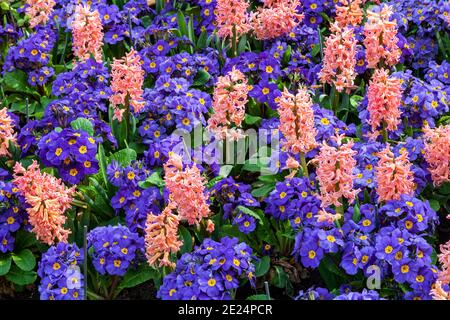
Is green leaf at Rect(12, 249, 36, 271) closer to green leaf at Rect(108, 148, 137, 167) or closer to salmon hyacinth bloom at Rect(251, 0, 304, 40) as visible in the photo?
green leaf at Rect(108, 148, 137, 167)

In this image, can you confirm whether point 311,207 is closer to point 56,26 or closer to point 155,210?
point 155,210

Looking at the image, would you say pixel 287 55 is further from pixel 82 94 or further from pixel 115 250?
pixel 115 250

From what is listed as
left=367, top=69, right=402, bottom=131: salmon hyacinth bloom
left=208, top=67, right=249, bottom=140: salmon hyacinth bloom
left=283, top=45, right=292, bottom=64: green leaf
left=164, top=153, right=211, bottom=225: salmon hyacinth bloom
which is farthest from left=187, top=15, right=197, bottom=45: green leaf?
left=164, top=153, right=211, bottom=225: salmon hyacinth bloom

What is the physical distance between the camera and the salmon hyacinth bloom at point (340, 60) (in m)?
6.47

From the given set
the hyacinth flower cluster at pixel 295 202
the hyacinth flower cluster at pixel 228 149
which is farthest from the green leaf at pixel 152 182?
the hyacinth flower cluster at pixel 295 202

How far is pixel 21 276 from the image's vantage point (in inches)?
229

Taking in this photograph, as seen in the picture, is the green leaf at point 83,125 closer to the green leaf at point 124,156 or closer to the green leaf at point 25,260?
the green leaf at point 124,156

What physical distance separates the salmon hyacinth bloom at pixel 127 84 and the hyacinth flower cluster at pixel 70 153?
21.5 inches

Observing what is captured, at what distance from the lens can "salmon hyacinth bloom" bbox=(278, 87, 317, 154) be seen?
5676 mm

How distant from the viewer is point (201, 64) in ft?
23.8

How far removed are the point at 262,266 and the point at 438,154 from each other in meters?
1.37

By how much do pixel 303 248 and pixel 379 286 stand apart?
50 centimetres

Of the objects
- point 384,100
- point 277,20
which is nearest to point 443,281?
point 384,100

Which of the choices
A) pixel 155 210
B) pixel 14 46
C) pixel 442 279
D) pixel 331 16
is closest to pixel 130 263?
pixel 155 210
